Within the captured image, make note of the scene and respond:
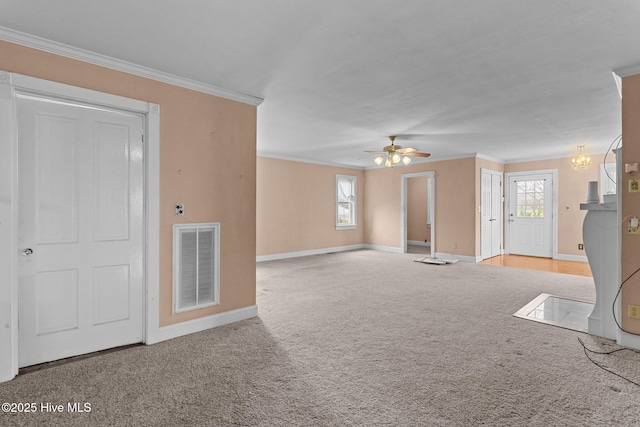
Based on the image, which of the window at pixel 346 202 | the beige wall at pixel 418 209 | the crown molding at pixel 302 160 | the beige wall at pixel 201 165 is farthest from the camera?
the beige wall at pixel 418 209

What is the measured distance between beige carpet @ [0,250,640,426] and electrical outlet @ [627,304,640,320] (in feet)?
1.14

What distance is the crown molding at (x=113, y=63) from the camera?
2455 millimetres

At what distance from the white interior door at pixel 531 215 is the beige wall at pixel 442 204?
170cm

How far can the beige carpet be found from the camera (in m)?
1.98

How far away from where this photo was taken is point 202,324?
3.38 metres

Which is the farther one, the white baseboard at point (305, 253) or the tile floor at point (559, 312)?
the white baseboard at point (305, 253)

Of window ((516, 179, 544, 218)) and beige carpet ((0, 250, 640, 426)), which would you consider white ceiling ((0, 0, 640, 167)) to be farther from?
window ((516, 179, 544, 218))

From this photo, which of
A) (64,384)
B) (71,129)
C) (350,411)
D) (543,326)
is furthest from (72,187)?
(543,326)

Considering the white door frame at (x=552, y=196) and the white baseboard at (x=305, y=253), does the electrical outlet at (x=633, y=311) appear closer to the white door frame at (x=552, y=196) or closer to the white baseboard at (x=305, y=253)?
the white door frame at (x=552, y=196)

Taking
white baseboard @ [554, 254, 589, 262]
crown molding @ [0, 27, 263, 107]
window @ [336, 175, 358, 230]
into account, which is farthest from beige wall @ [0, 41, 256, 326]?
white baseboard @ [554, 254, 589, 262]

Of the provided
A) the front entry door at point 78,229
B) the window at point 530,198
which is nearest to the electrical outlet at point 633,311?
the front entry door at point 78,229

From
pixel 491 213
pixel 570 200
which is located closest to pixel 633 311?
pixel 491 213

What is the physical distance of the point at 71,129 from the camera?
8.93ft

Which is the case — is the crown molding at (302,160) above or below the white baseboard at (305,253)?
above
